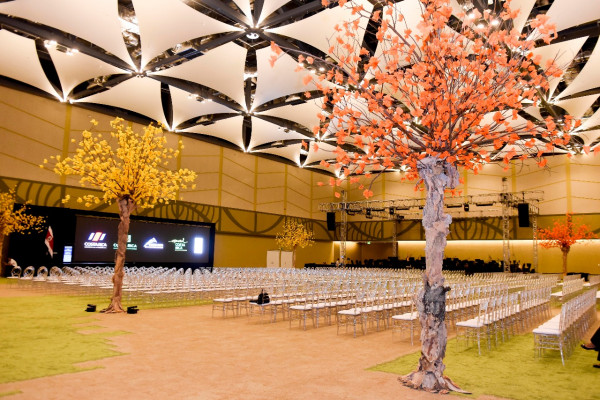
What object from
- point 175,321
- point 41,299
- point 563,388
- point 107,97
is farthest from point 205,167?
point 563,388

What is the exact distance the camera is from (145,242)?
87.1 feet

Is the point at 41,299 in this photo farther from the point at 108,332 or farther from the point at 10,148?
the point at 10,148

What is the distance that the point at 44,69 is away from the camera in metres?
21.8

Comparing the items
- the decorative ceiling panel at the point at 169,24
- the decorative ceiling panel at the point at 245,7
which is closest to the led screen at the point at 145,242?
the decorative ceiling panel at the point at 169,24

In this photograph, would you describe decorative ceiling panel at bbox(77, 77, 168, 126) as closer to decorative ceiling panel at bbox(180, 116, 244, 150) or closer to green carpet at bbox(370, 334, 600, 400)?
decorative ceiling panel at bbox(180, 116, 244, 150)

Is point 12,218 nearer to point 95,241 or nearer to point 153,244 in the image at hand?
point 95,241

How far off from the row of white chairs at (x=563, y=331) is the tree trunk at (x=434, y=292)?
2.38m

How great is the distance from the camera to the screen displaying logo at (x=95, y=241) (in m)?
24.0

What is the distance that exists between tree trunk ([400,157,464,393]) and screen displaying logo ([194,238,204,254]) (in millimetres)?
25547

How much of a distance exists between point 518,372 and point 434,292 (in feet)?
6.66

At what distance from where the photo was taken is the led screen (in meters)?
23.9

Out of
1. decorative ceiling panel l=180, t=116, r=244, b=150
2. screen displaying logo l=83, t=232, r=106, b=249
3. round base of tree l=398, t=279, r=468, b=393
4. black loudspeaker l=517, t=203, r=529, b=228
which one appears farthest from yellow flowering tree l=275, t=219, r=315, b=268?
round base of tree l=398, t=279, r=468, b=393

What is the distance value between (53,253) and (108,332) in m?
16.9

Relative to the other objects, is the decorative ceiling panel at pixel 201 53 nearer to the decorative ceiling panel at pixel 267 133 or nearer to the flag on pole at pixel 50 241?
the decorative ceiling panel at pixel 267 133
